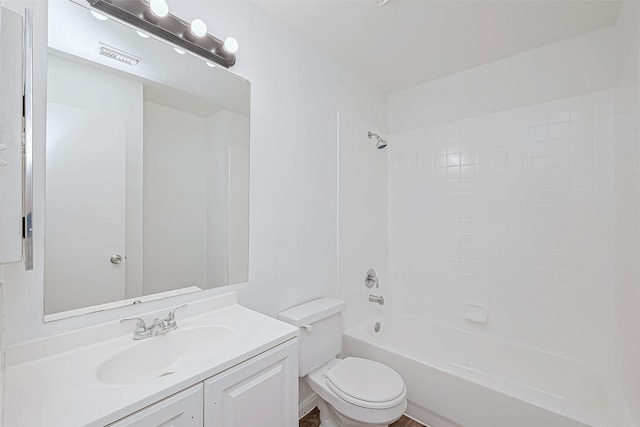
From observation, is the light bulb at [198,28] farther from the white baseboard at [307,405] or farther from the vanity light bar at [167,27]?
the white baseboard at [307,405]

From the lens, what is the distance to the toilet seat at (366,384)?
55.5 inches

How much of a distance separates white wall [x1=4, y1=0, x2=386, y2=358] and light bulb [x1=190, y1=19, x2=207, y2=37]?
0.08 metres

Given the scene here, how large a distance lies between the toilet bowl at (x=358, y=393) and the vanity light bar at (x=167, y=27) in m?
1.79

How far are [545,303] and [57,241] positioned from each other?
2764mm

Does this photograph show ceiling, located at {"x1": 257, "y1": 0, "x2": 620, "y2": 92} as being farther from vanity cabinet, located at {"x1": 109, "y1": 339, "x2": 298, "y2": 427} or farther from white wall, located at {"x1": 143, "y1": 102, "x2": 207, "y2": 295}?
vanity cabinet, located at {"x1": 109, "y1": 339, "x2": 298, "y2": 427}

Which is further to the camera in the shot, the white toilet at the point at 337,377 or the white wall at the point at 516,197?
the white wall at the point at 516,197

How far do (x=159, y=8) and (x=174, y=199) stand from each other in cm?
81

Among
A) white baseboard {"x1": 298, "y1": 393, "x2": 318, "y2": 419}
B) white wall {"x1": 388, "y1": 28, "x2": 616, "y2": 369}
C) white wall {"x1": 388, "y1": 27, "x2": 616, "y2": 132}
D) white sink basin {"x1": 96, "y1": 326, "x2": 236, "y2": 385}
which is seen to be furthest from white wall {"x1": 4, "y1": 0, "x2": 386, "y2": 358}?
white wall {"x1": 388, "y1": 28, "x2": 616, "y2": 369}

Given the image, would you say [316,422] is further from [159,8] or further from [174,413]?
[159,8]

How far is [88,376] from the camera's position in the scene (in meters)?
0.87

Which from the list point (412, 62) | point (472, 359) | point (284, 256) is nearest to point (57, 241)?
point (284, 256)

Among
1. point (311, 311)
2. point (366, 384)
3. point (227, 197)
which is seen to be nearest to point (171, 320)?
point (227, 197)

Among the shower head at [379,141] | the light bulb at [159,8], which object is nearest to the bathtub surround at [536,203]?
the shower head at [379,141]

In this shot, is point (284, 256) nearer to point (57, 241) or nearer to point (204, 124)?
point (204, 124)
